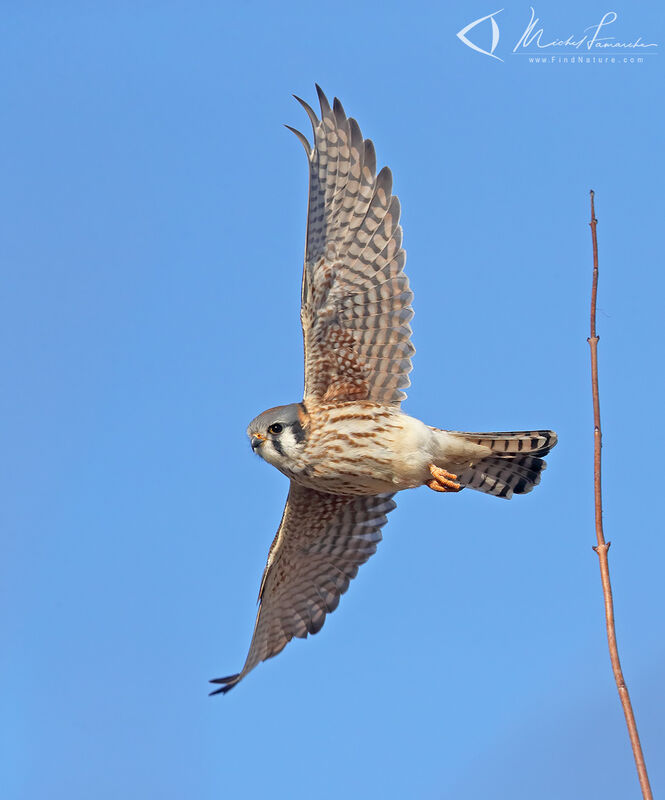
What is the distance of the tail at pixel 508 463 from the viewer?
652cm

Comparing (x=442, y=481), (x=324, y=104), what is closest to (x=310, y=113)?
(x=324, y=104)

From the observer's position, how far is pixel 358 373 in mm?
6430

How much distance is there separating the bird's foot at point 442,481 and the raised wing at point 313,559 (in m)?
1.03

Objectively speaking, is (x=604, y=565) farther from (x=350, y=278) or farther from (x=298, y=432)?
(x=350, y=278)

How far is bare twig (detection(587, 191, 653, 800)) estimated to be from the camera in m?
2.27

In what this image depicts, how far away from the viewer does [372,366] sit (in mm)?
6414

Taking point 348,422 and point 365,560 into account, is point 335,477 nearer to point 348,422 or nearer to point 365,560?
point 348,422

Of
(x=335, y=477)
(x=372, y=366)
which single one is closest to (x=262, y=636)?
(x=335, y=477)

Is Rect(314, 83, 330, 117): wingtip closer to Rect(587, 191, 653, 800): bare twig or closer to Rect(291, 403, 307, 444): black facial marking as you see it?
Rect(291, 403, 307, 444): black facial marking

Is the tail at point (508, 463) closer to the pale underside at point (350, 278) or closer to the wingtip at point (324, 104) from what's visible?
the pale underside at point (350, 278)

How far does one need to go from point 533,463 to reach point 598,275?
3.78 meters

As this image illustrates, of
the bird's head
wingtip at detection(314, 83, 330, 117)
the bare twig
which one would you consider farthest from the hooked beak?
the bare twig

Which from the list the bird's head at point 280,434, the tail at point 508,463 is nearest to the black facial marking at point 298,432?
the bird's head at point 280,434

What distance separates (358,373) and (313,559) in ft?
5.45
